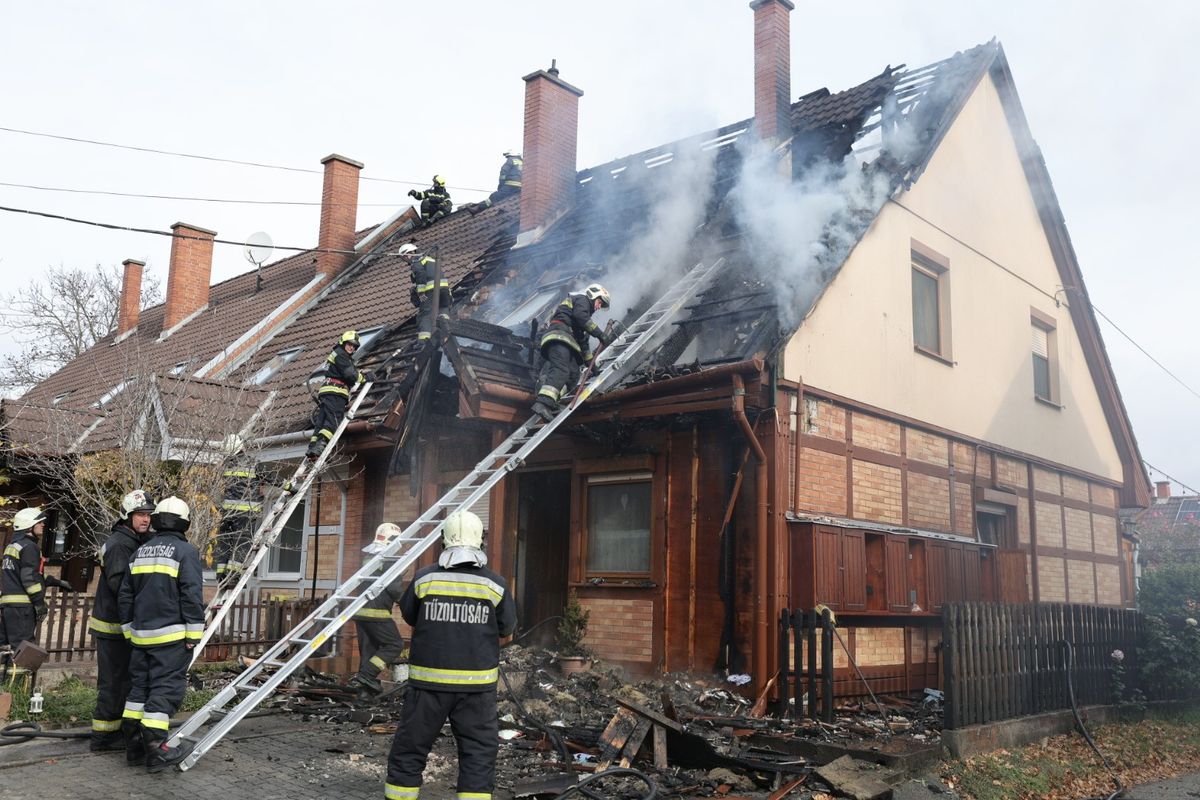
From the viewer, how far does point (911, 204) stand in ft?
37.9

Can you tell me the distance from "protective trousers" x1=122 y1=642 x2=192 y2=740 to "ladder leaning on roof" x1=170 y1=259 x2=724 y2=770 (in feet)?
0.58

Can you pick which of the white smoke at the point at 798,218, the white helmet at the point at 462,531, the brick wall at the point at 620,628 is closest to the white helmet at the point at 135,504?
the white helmet at the point at 462,531

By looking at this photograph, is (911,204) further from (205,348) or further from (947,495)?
(205,348)

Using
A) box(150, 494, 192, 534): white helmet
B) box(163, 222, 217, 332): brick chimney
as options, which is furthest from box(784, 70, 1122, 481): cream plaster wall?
box(163, 222, 217, 332): brick chimney

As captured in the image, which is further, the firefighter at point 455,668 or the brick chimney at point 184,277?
the brick chimney at point 184,277

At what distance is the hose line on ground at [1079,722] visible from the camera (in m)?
7.41

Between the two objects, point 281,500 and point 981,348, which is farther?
point 981,348

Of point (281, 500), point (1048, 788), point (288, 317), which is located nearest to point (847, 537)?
point (1048, 788)

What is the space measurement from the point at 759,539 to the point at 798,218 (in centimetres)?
396

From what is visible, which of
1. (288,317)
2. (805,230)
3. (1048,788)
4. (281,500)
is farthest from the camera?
(288,317)

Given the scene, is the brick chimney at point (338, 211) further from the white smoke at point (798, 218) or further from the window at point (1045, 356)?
the window at point (1045, 356)

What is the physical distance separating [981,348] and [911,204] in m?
2.49

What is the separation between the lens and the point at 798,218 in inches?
429

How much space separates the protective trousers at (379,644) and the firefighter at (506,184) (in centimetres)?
1022
